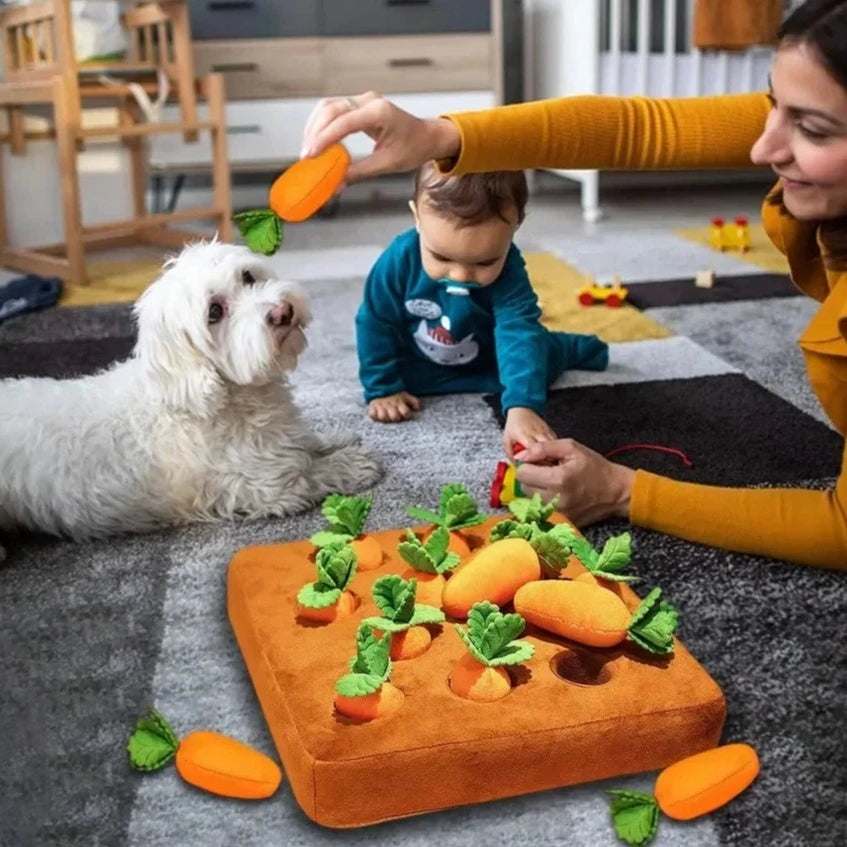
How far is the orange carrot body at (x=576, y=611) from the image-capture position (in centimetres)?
87

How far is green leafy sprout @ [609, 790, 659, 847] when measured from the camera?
0.73m

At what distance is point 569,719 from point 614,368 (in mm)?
1052

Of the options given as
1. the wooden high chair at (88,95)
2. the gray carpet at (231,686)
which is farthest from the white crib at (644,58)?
the gray carpet at (231,686)

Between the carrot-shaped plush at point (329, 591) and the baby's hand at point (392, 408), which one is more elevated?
the carrot-shaped plush at point (329, 591)

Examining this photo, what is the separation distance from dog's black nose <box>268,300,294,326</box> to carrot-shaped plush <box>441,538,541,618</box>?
38 cm

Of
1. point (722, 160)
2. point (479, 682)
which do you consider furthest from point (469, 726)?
point (722, 160)

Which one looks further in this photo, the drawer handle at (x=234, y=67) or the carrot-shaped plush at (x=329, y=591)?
the drawer handle at (x=234, y=67)

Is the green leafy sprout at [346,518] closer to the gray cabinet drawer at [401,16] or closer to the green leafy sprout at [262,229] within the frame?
the green leafy sprout at [262,229]

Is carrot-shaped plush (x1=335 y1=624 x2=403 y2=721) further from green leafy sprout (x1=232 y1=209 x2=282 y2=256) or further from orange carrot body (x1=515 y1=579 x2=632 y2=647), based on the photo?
green leafy sprout (x1=232 y1=209 x2=282 y2=256)

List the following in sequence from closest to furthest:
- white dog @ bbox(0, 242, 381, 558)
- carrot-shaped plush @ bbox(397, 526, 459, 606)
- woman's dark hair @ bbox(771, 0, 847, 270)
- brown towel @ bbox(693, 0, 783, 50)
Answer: woman's dark hair @ bbox(771, 0, 847, 270) < carrot-shaped plush @ bbox(397, 526, 459, 606) < white dog @ bbox(0, 242, 381, 558) < brown towel @ bbox(693, 0, 783, 50)

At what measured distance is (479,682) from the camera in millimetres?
809

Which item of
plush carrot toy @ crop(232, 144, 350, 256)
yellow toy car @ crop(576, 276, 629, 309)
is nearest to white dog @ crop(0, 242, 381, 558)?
plush carrot toy @ crop(232, 144, 350, 256)

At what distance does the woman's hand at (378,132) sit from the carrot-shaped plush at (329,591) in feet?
1.19

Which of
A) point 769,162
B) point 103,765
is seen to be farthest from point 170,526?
point 769,162
